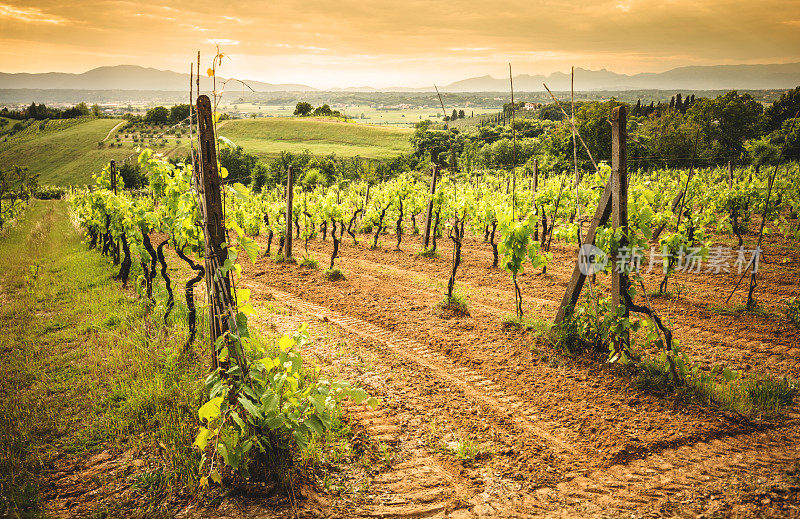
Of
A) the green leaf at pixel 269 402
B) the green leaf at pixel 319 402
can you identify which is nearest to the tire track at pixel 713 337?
the green leaf at pixel 319 402

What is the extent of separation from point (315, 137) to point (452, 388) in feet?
274

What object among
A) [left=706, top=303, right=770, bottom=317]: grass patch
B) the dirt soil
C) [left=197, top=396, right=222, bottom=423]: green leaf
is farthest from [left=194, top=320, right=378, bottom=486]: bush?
[left=706, top=303, right=770, bottom=317]: grass patch

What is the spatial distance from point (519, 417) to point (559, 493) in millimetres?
1108

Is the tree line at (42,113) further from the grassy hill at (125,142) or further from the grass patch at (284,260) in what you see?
the grass patch at (284,260)

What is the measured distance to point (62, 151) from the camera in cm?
6725

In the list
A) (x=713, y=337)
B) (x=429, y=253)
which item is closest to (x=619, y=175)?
(x=713, y=337)

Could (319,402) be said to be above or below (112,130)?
below

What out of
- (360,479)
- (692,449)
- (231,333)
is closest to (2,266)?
(231,333)

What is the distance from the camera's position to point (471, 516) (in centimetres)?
317

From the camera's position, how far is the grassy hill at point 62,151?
58750 mm

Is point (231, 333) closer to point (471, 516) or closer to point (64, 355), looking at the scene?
point (471, 516)

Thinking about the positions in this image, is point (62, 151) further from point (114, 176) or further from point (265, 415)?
point (265, 415)

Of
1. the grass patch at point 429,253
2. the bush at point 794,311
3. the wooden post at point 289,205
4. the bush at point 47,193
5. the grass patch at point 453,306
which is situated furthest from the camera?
the bush at point 47,193

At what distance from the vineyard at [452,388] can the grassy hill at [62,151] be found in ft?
206
